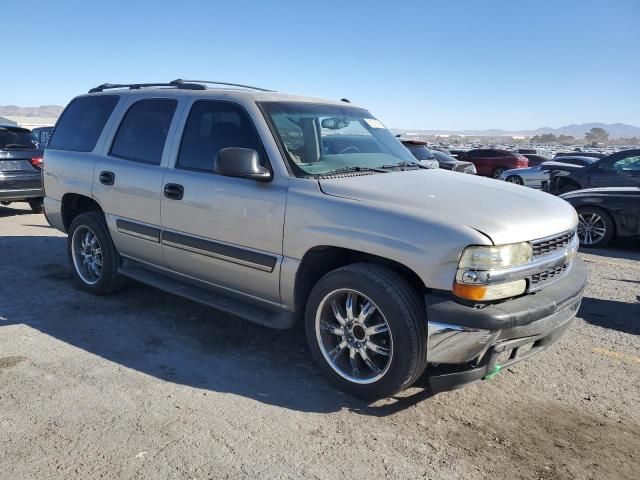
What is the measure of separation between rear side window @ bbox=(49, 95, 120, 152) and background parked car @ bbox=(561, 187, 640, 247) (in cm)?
715

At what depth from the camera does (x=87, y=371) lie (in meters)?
3.74

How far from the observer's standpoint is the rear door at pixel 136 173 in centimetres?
457

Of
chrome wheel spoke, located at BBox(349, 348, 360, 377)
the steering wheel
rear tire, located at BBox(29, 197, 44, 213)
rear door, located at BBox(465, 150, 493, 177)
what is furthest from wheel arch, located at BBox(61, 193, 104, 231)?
rear door, located at BBox(465, 150, 493, 177)

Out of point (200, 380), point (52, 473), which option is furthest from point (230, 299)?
point (52, 473)

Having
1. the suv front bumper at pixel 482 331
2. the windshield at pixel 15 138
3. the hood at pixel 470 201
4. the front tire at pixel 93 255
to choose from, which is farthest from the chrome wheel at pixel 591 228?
the windshield at pixel 15 138

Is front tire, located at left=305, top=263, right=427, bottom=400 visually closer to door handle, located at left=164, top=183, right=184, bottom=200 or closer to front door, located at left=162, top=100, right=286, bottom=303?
front door, located at left=162, top=100, right=286, bottom=303

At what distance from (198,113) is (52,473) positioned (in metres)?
2.78

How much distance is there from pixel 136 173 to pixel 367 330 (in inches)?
99.8

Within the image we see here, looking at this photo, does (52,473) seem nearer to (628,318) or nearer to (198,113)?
(198,113)

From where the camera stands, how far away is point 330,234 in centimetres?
344

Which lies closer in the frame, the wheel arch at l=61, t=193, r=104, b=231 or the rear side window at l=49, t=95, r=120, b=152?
the rear side window at l=49, t=95, r=120, b=152

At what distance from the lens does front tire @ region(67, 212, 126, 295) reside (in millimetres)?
5180

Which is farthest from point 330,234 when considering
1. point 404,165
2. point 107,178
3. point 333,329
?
point 107,178

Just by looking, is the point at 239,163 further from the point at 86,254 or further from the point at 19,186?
the point at 19,186
